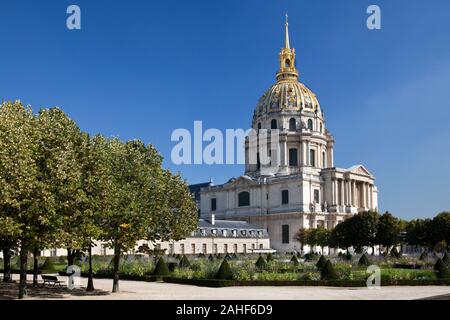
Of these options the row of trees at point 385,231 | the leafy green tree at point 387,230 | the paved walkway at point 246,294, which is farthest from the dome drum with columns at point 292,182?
the paved walkway at point 246,294

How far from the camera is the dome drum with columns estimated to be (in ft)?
331

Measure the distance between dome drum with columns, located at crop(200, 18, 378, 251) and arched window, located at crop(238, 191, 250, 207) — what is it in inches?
2.9

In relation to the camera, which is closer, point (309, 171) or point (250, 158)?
point (309, 171)

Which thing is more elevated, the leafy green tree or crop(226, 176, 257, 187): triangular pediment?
crop(226, 176, 257, 187): triangular pediment

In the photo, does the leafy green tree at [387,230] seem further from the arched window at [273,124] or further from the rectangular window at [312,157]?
the arched window at [273,124]

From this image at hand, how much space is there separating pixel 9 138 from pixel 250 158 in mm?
94729

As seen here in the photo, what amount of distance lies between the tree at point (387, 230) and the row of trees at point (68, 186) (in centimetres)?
4912

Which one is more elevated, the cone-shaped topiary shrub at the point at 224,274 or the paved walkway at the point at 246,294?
the cone-shaped topiary shrub at the point at 224,274

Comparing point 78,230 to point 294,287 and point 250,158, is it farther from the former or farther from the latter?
point 250,158

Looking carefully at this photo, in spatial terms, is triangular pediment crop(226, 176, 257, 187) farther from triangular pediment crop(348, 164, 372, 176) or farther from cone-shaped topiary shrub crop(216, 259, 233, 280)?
cone-shaped topiary shrub crop(216, 259, 233, 280)

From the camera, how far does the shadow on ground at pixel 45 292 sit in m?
25.1

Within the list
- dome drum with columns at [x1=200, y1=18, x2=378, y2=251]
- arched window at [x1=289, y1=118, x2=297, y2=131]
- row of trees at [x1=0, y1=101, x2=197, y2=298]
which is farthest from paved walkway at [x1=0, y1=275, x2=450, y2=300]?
arched window at [x1=289, y1=118, x2=297, y2=131]

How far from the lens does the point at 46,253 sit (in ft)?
224
